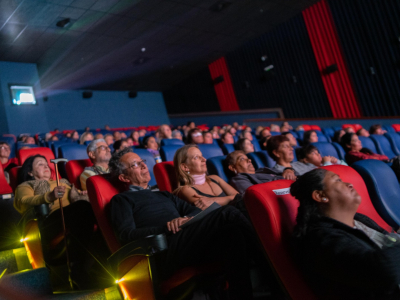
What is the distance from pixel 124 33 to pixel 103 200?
5.12 meters

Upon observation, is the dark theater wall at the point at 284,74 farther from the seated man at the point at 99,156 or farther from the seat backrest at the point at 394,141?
the seated man at the point at 99,156

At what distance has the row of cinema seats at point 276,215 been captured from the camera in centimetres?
93

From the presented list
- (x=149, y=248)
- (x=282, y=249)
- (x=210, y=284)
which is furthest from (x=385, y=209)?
(x=149, y=248)

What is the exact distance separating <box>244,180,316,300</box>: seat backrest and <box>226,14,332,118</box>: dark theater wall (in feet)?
19.5

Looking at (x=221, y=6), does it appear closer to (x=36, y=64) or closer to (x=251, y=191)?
(x=36, y=64)

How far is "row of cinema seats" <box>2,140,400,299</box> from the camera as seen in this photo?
93 centimetres

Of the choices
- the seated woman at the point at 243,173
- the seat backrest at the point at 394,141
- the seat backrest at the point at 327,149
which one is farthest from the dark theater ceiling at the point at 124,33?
the seated woman at the point at 243,173

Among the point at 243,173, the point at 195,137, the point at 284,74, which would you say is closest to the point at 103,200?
the point at 243,173

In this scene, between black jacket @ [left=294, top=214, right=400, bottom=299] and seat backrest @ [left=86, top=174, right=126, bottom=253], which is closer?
black jacket @ [left=294, top=214, right=400, bottom=299]

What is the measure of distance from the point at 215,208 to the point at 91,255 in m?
0.70

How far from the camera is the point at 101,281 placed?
145 centimetres

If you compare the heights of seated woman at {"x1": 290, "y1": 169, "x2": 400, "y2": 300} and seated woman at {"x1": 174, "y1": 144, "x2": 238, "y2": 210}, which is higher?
seated woman at {"x1": 174, "y1": 144, "x2": 238, "y2": 210}

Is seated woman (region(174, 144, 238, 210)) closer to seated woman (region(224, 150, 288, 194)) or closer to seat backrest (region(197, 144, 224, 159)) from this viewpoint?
seated woman (region(224, 150, 288, 194))

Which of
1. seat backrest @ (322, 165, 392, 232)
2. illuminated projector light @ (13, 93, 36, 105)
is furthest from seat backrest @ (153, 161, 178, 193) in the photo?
illuminated projector light @ (13, 93, 36, 105)
